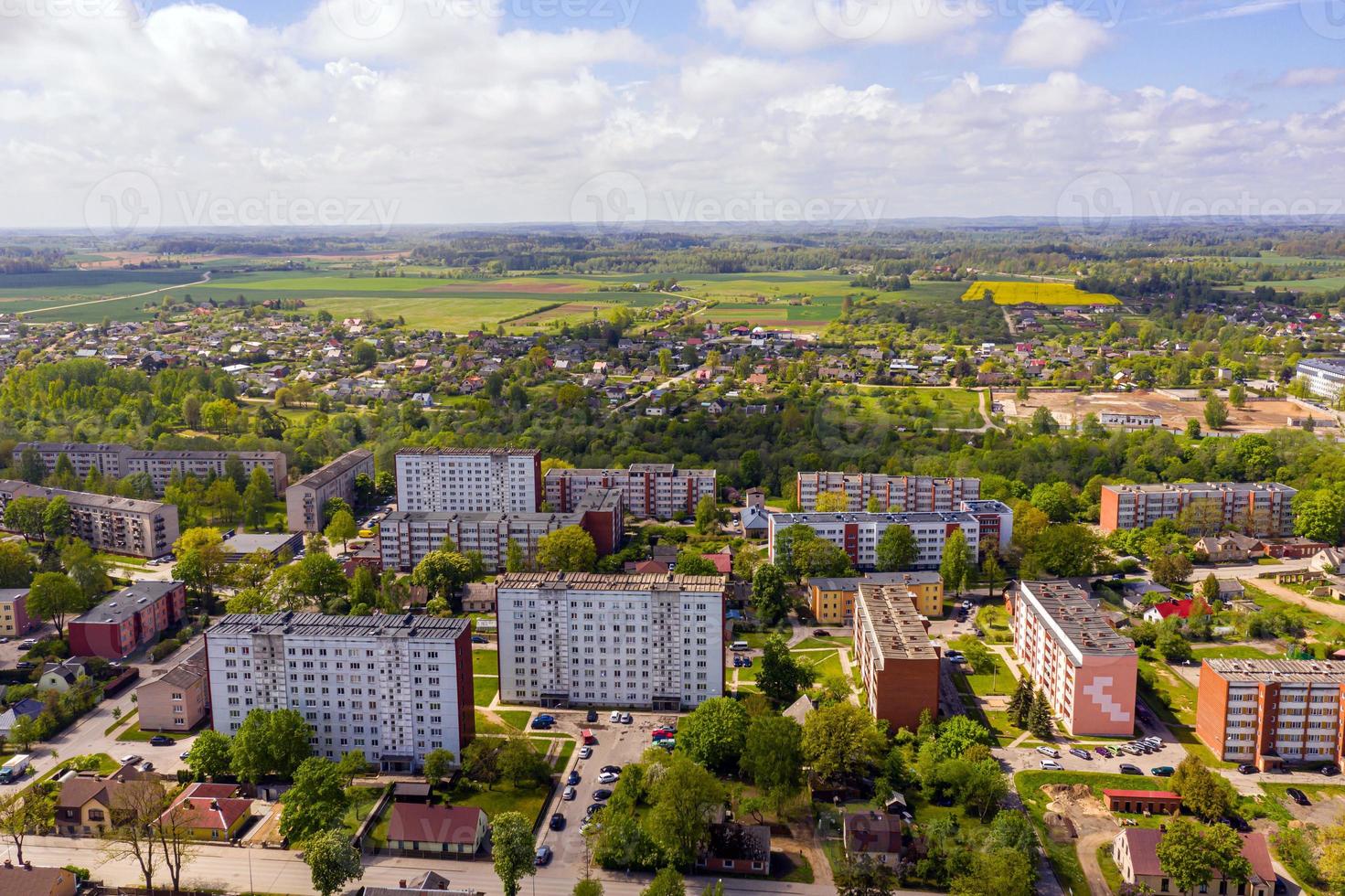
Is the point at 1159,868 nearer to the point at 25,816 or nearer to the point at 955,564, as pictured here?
the point at 955,564

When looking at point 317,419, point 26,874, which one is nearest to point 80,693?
point 26,874

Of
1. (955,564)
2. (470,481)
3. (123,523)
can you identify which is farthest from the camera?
(470,481)

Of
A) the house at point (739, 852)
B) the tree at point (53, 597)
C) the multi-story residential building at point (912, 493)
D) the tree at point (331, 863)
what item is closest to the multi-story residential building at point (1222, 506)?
the multi-story residential building at point (912, 493)

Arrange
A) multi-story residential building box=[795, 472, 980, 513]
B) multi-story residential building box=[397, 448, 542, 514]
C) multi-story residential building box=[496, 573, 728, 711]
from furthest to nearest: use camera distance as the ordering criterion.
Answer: multi-story residential building box=[795, 472, 980, 513] < multi-story residential building box=[397, 448, 542, 514] < multi-story residential building box=[496, 573, 728, 711]

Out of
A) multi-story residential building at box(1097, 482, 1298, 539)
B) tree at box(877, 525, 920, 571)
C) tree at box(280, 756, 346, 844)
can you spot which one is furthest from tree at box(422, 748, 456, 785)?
multi-story residential building at box(1097, 482, 1298, 539)

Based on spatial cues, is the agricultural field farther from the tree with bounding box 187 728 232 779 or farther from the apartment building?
the tree with bounding box 187 728 232 779

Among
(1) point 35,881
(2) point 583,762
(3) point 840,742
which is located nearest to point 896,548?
(3) point 840,742
